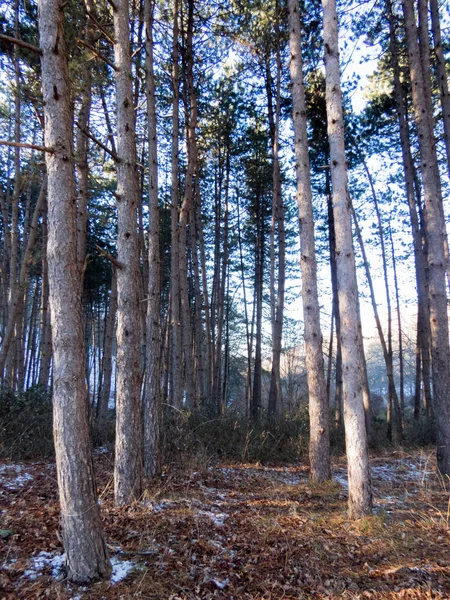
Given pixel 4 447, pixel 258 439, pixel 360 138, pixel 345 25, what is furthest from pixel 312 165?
pixel 4 447

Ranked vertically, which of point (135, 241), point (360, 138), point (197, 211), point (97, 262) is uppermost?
point (360, 138)

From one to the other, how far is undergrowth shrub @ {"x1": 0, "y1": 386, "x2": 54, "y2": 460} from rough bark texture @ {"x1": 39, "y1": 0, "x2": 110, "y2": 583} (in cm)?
485

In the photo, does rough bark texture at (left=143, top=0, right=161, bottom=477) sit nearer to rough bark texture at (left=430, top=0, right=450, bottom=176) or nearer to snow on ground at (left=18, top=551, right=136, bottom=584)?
snow on ground at (left=18, top=551, right=136, bottom=584)

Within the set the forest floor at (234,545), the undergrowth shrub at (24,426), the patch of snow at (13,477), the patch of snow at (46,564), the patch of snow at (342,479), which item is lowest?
the patch of snow at (342,479)

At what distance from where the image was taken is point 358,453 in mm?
4590

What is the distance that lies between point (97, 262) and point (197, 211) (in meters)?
→ 4.66

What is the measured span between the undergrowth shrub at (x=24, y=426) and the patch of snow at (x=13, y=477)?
76cm

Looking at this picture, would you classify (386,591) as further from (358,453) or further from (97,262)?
(97,262)

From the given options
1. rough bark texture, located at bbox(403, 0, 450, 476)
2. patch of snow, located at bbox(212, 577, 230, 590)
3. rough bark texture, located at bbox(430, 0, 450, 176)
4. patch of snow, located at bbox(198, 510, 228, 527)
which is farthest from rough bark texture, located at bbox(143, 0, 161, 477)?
rough bark texture, located at bbox(430, 0, 450, 176)

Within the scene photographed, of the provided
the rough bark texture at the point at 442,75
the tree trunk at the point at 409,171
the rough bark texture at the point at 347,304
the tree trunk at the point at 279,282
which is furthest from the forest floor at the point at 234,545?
the rough bark texture at the point at 442,75

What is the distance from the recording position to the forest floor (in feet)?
9.83

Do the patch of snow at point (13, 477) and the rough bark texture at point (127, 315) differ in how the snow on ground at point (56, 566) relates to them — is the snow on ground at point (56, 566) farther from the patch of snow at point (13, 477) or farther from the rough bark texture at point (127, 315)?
the patch of snow at point (13, 477)

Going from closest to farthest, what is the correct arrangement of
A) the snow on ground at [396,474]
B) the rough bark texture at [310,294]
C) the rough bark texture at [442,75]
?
1. the rough bark texture at [310,294]
2. the snow on ground at [396,474]
3. the rough bark texture at [442,75]

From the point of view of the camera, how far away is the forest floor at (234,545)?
300 cm
